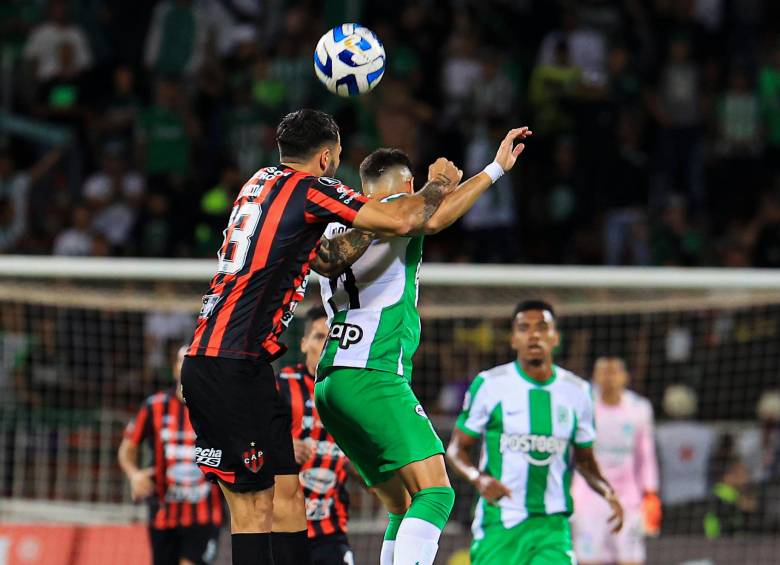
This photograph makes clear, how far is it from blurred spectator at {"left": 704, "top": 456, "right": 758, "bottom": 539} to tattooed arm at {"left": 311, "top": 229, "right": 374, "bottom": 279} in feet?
24.6

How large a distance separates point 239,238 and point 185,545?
4418mm

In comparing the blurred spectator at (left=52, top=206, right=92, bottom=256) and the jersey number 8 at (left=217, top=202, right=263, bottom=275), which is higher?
the blurred spectator at (left=52, top=206, right=92, bottom=256)

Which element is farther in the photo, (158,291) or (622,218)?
(622,218)

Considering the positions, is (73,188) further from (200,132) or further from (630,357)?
(630,357)

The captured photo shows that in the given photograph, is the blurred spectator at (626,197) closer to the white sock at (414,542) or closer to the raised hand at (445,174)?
the raised hand at (445,174)

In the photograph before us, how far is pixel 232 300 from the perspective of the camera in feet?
21.4

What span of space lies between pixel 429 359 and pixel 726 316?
315cm

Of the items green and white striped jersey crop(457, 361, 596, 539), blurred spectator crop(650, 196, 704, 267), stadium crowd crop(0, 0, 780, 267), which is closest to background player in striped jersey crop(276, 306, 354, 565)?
green and white striped jersey crop(457, 361, 596, 539)

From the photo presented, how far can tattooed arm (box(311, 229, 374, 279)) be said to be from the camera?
22.3ft

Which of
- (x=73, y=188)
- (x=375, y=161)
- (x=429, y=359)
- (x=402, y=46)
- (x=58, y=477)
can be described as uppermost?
(x=402, y=46)

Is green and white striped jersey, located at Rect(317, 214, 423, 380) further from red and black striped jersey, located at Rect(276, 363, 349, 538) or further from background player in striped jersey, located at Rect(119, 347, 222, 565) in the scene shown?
background player in striped jersey, located at Rect(119, 347, 222, 565)

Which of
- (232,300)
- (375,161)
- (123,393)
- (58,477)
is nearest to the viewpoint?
(232,300)

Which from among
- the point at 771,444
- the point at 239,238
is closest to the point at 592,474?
the point at 239,238

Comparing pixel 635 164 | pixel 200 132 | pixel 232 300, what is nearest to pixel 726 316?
pixel 635 164
